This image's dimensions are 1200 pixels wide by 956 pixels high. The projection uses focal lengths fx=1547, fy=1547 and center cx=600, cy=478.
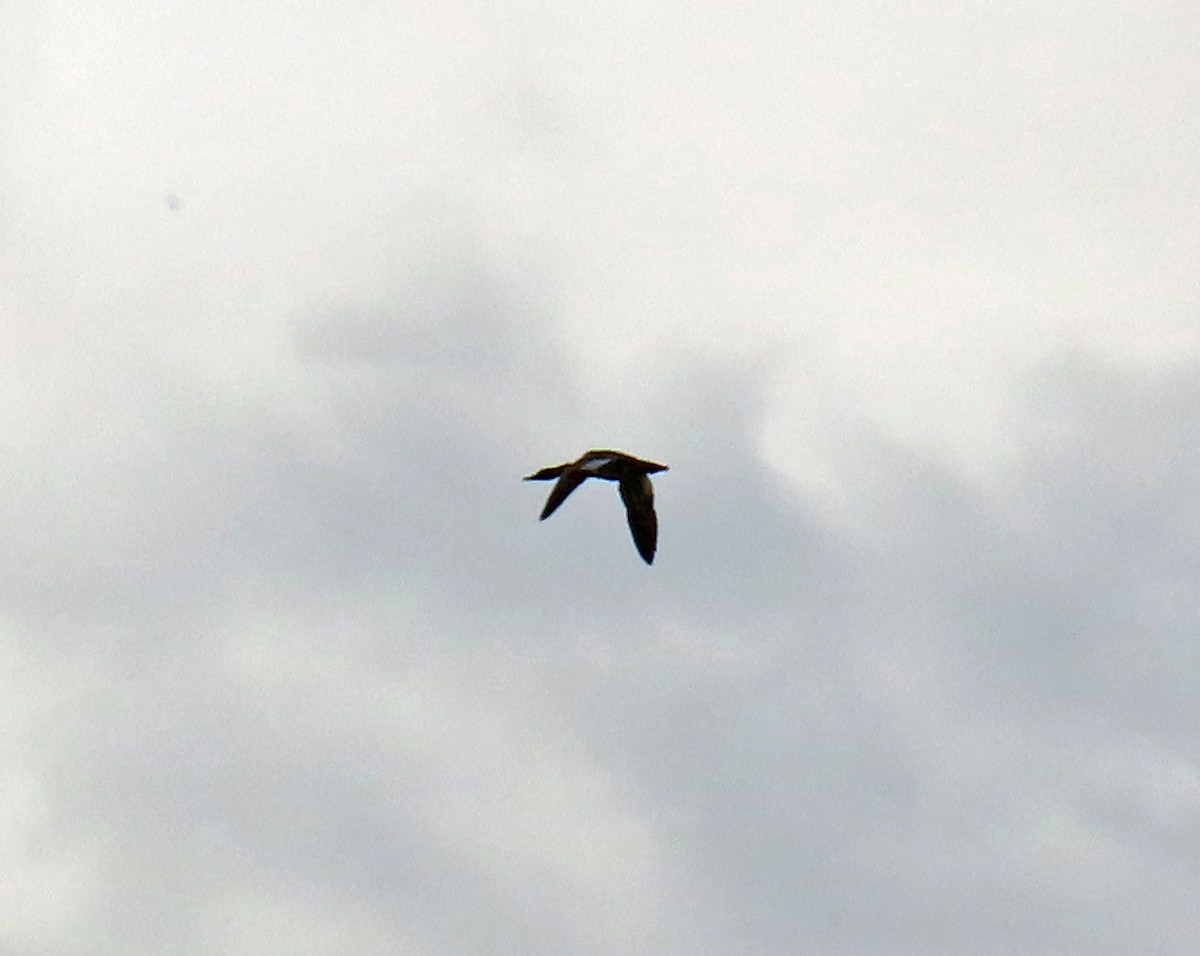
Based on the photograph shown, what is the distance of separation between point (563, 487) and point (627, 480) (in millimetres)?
6897

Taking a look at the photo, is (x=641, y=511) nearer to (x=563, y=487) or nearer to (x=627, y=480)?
(x=627, y=480)

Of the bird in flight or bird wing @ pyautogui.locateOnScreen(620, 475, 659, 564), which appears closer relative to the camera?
the bird in flight

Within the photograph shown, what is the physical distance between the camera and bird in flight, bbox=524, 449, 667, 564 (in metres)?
80.3

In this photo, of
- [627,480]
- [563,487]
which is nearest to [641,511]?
[627,480]

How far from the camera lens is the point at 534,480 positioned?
8188 cm

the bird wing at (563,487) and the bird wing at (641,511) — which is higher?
the bird wing at (641,511)

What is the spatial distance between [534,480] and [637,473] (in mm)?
6178

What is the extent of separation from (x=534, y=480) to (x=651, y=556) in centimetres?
813

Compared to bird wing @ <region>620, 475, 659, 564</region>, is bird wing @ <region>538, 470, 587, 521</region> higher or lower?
lower

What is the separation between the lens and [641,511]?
85812 mm

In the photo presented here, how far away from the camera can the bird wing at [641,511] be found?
8523 cm

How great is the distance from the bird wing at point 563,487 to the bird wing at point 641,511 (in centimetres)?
489

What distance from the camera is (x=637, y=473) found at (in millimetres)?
84625

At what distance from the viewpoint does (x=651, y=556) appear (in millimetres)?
84875
